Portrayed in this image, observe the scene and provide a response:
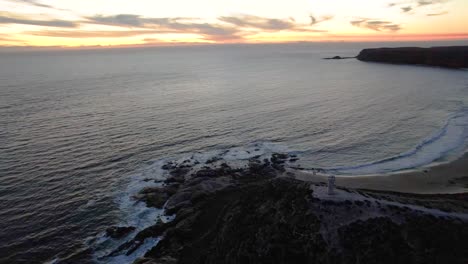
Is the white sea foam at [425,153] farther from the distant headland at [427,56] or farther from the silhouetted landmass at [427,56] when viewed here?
the silhouetted landmass at [427,56]

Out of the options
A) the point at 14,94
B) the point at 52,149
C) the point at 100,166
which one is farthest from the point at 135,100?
the point at 100,166

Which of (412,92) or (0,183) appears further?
(412,92)

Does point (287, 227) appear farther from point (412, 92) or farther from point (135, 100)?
point (412, 92)

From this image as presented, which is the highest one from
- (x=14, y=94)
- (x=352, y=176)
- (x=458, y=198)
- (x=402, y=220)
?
(x=402, y=220)

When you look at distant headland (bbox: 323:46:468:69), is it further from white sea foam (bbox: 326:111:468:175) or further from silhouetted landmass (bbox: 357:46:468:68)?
white sea foam (bbox: 326:111:468:175)

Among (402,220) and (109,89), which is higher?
(402,220)

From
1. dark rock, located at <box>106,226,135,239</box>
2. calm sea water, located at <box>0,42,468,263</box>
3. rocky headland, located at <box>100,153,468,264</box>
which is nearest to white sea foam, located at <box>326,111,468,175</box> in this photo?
calm sea water, located at <box>0,42,468,263</box>

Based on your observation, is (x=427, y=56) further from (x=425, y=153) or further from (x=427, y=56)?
(x=425, y=153)
